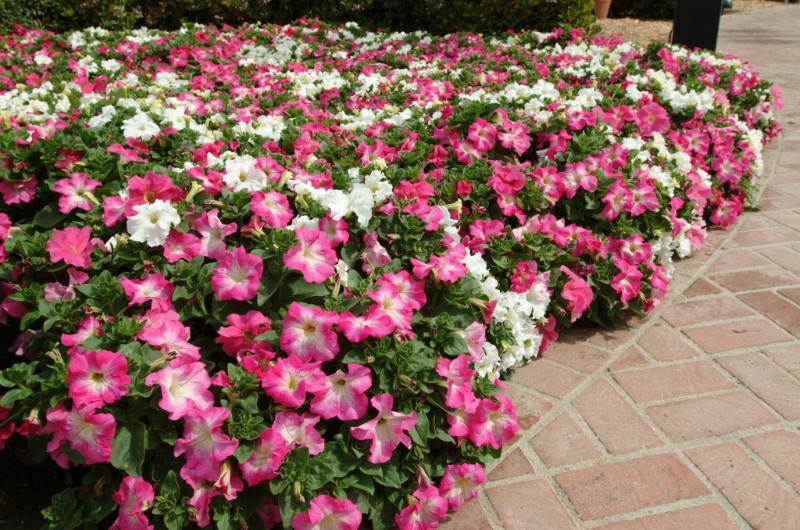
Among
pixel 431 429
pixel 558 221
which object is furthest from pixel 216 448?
pixel 558 221

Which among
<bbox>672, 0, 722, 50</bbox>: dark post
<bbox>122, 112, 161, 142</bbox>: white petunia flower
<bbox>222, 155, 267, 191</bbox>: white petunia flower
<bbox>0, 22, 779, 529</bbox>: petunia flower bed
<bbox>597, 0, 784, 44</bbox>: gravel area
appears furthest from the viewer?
<bbox>597, 0, 784, 44</bbox>: gravel area

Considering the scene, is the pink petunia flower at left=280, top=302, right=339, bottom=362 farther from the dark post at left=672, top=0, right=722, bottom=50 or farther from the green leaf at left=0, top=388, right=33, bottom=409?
the dark post at left=672, top=0, right=722, bottom=50

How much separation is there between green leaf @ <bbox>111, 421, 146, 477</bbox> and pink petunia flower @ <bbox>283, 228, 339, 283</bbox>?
0.60 meters

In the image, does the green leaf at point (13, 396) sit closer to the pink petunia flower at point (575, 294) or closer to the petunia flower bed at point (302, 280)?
the petunia flower bed at point (302, 280)

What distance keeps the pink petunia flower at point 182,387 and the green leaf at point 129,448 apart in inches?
4.4

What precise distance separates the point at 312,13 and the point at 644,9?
9092 mm

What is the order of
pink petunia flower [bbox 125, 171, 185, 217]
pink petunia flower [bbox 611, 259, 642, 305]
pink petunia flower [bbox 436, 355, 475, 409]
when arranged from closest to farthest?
1. pink petunia flower [bbox 436, 355, 475, 409]
2. pink petunia flower [bbox 125, 171, 185, 217]
3. pink petunia flower [bbox 611, 259, 642, 305]

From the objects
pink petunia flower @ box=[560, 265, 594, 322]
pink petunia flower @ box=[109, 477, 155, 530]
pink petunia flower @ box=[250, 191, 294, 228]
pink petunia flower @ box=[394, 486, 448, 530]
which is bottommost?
pink petunia flower @ box=[394, 486, 448, 530]

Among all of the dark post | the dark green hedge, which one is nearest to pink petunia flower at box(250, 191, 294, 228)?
the dark post

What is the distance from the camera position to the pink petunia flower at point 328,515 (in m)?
1.79

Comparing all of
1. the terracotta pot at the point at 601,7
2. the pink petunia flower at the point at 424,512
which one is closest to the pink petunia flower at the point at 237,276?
the pink petunia flower at the point at 424,512

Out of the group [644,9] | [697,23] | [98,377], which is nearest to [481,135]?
[98,377]

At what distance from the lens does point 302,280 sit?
2.12 meters

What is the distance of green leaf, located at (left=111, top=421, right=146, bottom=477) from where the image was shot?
1.75 m
